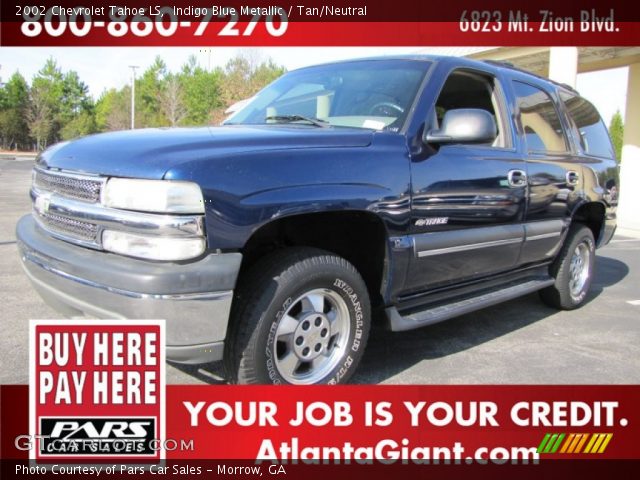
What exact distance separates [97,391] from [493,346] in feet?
8.99

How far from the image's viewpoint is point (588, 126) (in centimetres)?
545

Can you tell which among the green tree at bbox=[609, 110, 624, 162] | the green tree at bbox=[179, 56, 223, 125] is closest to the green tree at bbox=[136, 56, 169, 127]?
the green tree at bbox=[179, 56, 223, 125]

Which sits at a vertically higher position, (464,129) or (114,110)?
(114,110)

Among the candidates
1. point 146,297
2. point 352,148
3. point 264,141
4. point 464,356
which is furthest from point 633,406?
point 146,297

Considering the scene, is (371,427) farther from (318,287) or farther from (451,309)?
(451,309)

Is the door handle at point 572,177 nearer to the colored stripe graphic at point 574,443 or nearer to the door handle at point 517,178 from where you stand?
the door handle at point 517,178

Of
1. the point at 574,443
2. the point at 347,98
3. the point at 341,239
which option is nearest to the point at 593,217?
the point at 347,98

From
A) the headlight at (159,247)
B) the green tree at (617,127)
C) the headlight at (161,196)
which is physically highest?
the green tree at (617,127)

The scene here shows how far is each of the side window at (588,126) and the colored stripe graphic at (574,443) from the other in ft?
10.6

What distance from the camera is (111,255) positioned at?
95.8 inches

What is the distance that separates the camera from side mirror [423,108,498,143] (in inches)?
126

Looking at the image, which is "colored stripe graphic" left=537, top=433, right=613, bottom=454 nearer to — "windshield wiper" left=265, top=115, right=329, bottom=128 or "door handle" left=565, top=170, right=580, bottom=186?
"windshield wiper" left=265, top=115, right=329, bottom=128

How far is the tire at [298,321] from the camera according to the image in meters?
2.55

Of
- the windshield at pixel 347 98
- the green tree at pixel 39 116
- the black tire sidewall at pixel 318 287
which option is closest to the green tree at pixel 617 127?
the windshield at pixel 347 98
